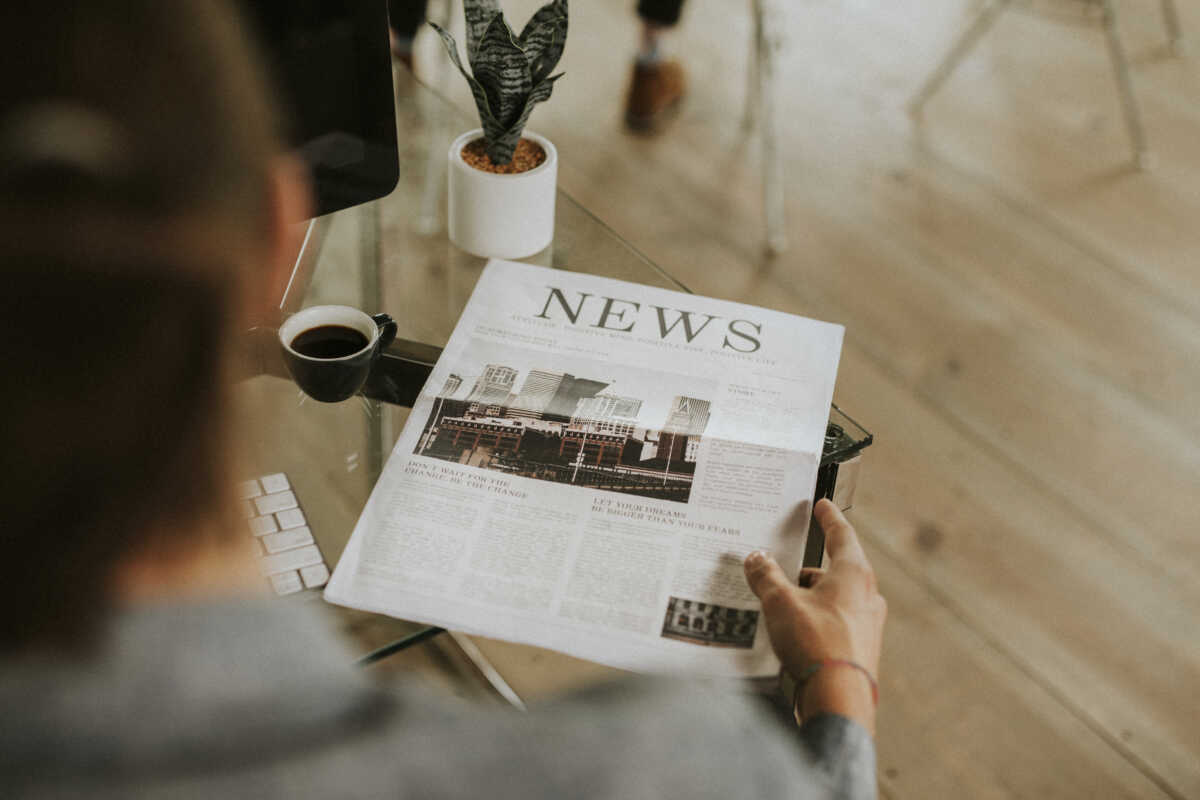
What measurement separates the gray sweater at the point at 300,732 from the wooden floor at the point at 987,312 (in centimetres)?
83

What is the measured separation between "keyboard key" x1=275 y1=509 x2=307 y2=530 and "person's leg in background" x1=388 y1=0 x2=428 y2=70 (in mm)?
1203

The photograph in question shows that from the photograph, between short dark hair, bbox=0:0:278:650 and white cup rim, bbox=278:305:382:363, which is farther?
white cup rim, bbox=278:305:382:363

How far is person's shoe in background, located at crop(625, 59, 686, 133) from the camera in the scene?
2092mm

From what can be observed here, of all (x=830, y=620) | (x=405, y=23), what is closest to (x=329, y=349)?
(x=830, y=620)

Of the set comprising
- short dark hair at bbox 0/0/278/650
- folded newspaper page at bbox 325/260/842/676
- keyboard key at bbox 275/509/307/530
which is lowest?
keyboard key at bbox 275/509/307/530

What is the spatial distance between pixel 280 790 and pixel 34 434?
0.14 meters

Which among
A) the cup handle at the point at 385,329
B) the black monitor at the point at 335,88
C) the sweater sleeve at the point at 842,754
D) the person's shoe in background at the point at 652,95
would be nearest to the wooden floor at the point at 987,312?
the person's shoe in background at the point at 652,95

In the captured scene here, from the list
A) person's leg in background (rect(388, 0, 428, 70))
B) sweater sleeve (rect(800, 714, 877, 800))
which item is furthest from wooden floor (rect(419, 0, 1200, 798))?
sweater sleeve (rect(800, 714, 877, 800))

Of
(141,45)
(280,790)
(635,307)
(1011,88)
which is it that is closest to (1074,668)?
(635,307)

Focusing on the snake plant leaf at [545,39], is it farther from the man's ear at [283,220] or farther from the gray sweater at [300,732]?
the gray sweater at [300,732]

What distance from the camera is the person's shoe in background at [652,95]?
2092 mm

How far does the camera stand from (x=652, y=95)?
211 centimetres

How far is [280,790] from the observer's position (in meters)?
0.35

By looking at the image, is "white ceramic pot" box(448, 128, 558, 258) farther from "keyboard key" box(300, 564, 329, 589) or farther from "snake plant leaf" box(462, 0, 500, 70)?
"keyboard key" box(300, 564, 329, 589)
